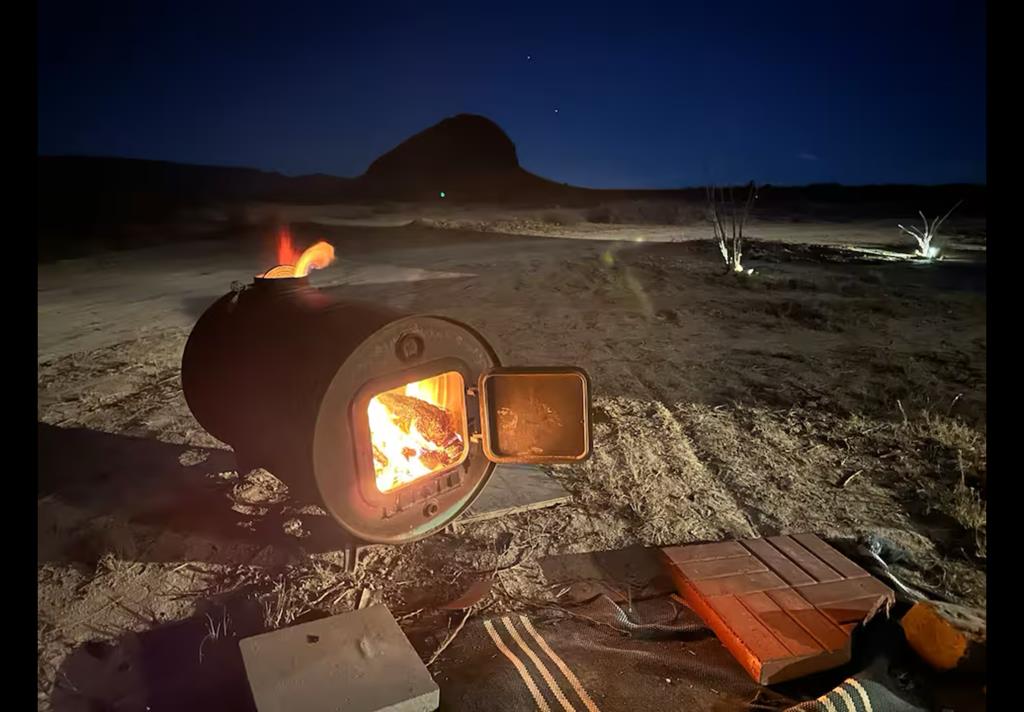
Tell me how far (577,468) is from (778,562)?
67.7 inches

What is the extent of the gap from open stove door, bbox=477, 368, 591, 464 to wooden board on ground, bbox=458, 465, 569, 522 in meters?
0.81

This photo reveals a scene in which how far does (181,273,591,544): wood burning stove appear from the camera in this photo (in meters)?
3.01

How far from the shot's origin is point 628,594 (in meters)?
3.39

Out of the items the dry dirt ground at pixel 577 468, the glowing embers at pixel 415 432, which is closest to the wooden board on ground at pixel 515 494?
the dry dirt ground at pixel 577 468

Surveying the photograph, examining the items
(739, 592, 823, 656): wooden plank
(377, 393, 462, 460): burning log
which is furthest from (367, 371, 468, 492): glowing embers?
(739, 592, 823, 656): wooden plank

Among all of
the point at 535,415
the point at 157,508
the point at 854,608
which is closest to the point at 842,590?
the point at 854,608

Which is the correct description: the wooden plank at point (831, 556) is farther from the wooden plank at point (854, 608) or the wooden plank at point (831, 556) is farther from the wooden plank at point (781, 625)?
the wooden plank at point (781, 625)

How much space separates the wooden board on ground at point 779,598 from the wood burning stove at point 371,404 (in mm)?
946

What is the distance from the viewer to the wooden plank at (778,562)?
3322 mm

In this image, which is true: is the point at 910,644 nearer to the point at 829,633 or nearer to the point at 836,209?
the point at 829,633

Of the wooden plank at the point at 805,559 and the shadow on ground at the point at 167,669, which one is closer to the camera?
the shadow on ground at the point at 167,669

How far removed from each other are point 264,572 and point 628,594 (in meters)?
2.05

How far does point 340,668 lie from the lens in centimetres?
270

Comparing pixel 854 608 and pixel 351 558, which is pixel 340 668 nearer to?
pixel 351 558
